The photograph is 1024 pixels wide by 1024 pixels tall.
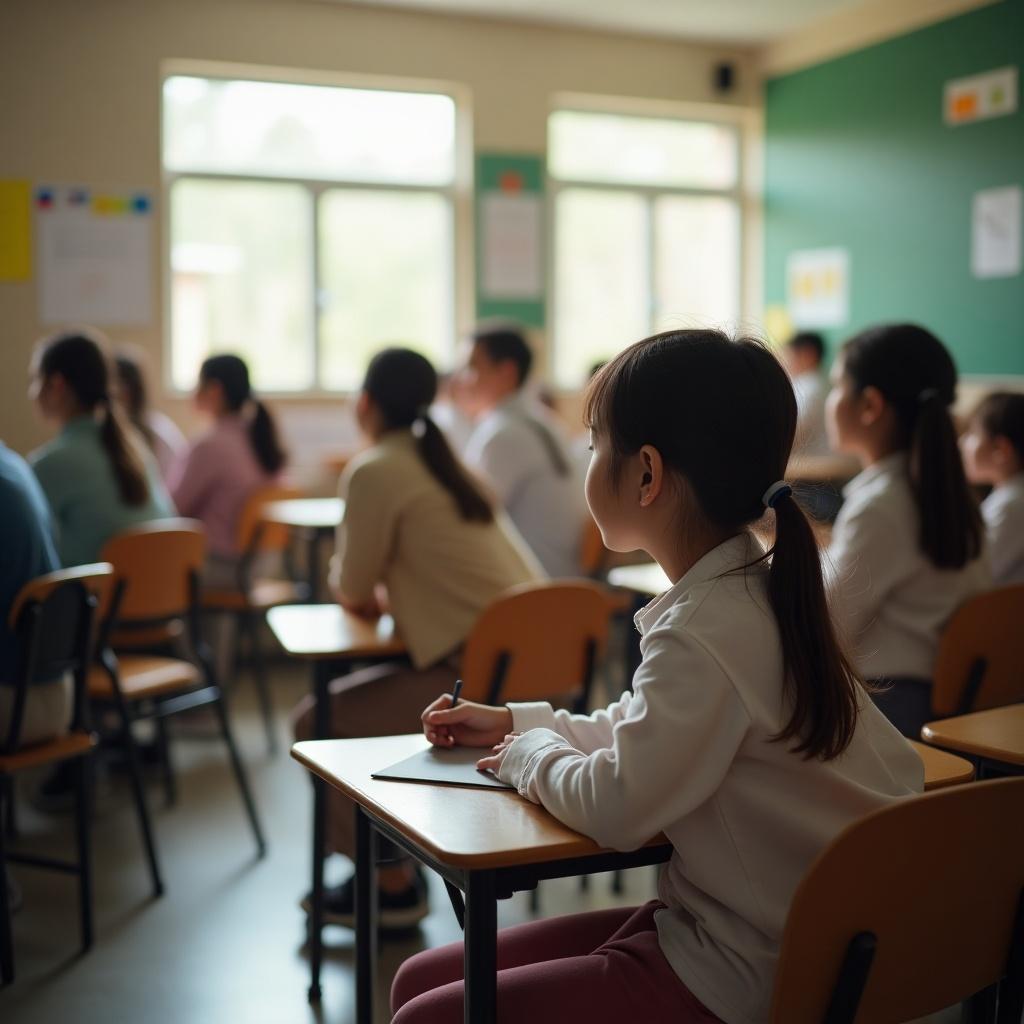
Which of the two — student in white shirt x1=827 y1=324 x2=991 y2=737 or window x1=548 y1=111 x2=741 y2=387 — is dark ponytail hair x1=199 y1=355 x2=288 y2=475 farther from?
student in white shirt x1=827 y1=324 x2=991 y2=737

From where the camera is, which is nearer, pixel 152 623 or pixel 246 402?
pixel 152 623

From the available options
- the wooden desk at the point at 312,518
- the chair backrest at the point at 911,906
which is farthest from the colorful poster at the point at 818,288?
the chair backrest at the point at 911,906

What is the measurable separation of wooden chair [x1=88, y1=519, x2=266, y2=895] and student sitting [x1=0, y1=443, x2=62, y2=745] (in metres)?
0.41

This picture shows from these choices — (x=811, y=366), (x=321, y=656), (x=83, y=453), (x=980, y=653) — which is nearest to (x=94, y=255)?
(x=83, y=453)

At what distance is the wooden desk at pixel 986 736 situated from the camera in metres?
1.61

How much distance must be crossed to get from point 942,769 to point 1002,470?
1792 millimetres

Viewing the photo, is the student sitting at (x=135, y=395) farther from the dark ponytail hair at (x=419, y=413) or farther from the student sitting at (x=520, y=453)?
the dark ponytail hair at (x=419, y=413)

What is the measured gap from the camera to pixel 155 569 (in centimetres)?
323

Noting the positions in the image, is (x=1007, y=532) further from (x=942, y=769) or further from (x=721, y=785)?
(x=721, y=785)

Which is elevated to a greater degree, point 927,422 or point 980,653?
point 927,422

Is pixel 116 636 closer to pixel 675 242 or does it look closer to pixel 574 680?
pixel 574 680

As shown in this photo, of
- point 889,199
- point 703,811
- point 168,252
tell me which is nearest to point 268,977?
point 703,811

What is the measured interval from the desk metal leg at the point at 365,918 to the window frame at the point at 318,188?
15.4 ft

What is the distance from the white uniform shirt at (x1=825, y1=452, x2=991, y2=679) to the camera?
2.41 meters
